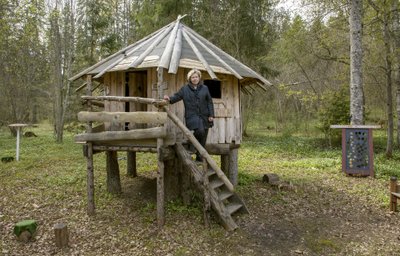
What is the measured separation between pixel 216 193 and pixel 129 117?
2437mm

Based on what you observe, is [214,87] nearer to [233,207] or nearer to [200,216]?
[233,207]

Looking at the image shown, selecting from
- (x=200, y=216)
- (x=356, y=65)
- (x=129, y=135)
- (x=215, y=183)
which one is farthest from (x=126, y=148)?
(x=356, y=65)

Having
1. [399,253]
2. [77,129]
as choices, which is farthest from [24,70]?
[399,253]

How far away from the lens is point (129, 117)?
7.06 m

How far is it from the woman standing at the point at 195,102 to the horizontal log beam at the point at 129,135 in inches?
28.9

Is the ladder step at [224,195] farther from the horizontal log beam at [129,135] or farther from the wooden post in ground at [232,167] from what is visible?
the wooden post in ground at [232,167]

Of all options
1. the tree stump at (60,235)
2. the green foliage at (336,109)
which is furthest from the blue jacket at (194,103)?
the green foliage at (336,109)

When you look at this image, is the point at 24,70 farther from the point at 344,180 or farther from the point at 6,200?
the point at 344,180

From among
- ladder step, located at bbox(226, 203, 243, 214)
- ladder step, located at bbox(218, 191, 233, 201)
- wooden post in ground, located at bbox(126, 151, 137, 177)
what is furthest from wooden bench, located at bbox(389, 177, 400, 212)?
wooden post in ground, located at bbox(126, 151, 137, 177)

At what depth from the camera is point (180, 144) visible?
738 cm

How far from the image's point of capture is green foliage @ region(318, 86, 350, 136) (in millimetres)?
17234

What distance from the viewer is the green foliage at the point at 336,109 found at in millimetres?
17234

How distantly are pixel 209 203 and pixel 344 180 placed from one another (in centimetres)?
606

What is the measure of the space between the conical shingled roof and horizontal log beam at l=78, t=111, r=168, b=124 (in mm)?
950
